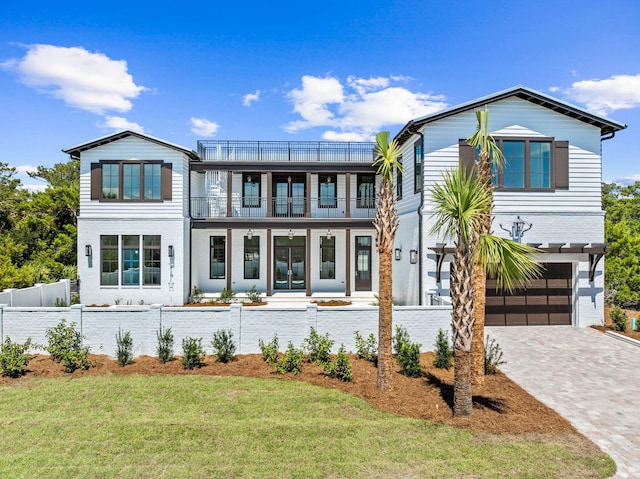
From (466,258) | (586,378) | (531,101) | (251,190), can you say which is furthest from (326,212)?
(466,258)

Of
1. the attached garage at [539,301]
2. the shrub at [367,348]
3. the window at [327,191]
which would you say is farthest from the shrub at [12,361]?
the attached garage at [539,301]

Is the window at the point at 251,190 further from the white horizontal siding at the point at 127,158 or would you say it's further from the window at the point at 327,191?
the white horizontal siding at the point at 127,158

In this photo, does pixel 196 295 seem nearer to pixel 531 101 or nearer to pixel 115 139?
pixel 115 139

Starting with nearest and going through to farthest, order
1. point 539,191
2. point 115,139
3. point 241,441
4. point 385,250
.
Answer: point 241,441
point 385,250
point 539,191
point 115,139

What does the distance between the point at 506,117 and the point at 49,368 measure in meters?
14.8

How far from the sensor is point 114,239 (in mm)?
15578

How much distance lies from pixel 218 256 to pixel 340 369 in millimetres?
11623

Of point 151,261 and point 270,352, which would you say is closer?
point 270,352

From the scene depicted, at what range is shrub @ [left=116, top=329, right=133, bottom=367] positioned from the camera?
9.02m

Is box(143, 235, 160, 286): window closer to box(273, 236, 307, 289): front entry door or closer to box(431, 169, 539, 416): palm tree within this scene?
box(273, 236, 307, 289): front entry door

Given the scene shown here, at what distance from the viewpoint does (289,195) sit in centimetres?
1866

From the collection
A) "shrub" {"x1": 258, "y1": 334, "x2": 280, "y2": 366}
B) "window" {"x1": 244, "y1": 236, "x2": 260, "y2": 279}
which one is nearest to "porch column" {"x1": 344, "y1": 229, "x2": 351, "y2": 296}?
"window" {"x1": 244, "y1": 236, "x2": 260, "y2": 279}

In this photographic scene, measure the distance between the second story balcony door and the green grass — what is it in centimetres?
1178

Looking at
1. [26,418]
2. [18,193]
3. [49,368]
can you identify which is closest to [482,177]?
[26,418]
